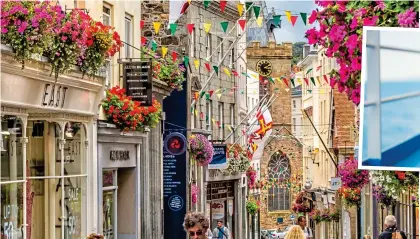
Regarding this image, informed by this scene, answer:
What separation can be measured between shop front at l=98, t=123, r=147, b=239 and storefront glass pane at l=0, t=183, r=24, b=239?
4.74 m

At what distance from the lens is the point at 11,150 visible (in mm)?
15555

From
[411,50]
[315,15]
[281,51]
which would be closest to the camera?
[411,50]

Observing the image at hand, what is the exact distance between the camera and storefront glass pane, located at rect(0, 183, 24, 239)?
50.5 ft

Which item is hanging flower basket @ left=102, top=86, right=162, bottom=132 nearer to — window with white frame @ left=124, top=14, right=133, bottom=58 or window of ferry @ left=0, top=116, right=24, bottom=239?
window with white frame @ left=124, top=14, right=133, bottom=58

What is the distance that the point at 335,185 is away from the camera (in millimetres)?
44250

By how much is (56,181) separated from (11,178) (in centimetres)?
253

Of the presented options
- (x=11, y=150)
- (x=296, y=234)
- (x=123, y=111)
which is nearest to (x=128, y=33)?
(x=123, y=111)

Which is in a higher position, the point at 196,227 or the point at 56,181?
the point at 196,227

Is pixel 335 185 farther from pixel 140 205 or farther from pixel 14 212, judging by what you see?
pixel 14 212

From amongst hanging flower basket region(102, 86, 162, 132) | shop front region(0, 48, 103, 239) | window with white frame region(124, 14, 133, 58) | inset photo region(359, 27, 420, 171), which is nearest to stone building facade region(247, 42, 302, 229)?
window with white frame region(124, 14, 133, 58)

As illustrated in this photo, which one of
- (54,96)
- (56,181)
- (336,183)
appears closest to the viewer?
(54,96)

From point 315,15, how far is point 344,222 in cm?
4209

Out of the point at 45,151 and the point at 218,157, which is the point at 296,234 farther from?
the point at 218,157

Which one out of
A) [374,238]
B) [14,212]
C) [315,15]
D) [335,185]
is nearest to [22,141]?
[14,212]
